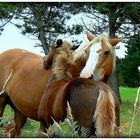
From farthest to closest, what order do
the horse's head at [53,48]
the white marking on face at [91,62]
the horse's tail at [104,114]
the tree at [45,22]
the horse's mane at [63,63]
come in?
the tree at [45,22]
the horse's head at [53,48]
the white marking on face at [91,62]
the horse's mane at [63,63]
the horse's tail at [104,114]

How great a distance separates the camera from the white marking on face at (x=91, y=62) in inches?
184

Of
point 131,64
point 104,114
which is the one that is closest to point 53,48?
point 104,114

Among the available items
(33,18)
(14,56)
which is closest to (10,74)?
(14,56)

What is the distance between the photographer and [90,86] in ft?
12.8

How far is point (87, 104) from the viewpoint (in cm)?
387

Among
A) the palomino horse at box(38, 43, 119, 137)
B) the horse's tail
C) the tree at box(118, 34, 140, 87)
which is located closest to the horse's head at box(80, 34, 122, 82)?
the palomino horse at box(38, 43, 119, 137)

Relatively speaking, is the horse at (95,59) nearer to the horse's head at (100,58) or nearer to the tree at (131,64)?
the horse's head at (100,58)

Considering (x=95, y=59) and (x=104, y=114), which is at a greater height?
(x=95, y=59)

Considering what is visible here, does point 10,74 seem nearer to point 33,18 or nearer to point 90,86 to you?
point 90,86

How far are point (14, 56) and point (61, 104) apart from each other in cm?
237

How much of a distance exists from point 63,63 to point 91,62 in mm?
504

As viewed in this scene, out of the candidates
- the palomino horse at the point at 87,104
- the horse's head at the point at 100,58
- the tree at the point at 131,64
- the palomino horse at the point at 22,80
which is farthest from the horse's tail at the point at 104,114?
the tree at the point at 131,64

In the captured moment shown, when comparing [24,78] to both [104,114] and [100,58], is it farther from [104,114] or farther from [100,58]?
[104,114]

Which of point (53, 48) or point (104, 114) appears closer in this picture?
point (104, 114)
